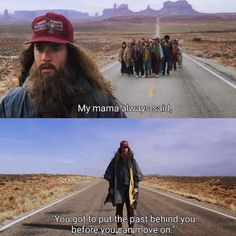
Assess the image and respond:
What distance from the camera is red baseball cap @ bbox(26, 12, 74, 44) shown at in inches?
180

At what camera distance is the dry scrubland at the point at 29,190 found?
499 centimetres

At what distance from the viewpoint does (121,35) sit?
18.1 ft

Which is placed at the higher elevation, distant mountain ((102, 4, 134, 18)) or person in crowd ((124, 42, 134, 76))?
distant mountain ((102, 4, 134, 18))

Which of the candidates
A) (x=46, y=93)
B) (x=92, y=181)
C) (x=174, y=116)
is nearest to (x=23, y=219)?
(x=92, y=181)

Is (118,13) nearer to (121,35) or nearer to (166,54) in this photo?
(121,35)

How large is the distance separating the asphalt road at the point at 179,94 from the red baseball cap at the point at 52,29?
1.72 feet

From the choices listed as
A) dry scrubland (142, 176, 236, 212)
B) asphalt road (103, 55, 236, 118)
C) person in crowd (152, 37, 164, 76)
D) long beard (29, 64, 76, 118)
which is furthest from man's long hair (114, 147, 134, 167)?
person in crowd (152, 37, 164, 76)

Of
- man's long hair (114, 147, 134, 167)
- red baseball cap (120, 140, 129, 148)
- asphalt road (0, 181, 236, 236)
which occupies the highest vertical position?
red baseball cap (120, 140, 129, 148)

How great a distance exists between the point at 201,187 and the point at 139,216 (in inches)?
21.7

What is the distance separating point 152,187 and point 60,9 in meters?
1.61

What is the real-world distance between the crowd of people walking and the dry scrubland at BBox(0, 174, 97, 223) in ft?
3.71

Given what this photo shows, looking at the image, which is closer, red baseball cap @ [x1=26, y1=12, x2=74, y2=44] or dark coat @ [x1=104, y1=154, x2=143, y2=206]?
red baseball cap @ [x1=26, y1=12, x2=74, y2=44]

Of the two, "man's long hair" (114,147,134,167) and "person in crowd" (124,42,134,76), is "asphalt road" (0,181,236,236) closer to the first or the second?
"man's long hair" (114,147,134,167)

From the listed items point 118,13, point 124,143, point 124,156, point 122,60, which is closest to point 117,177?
point 124,156
